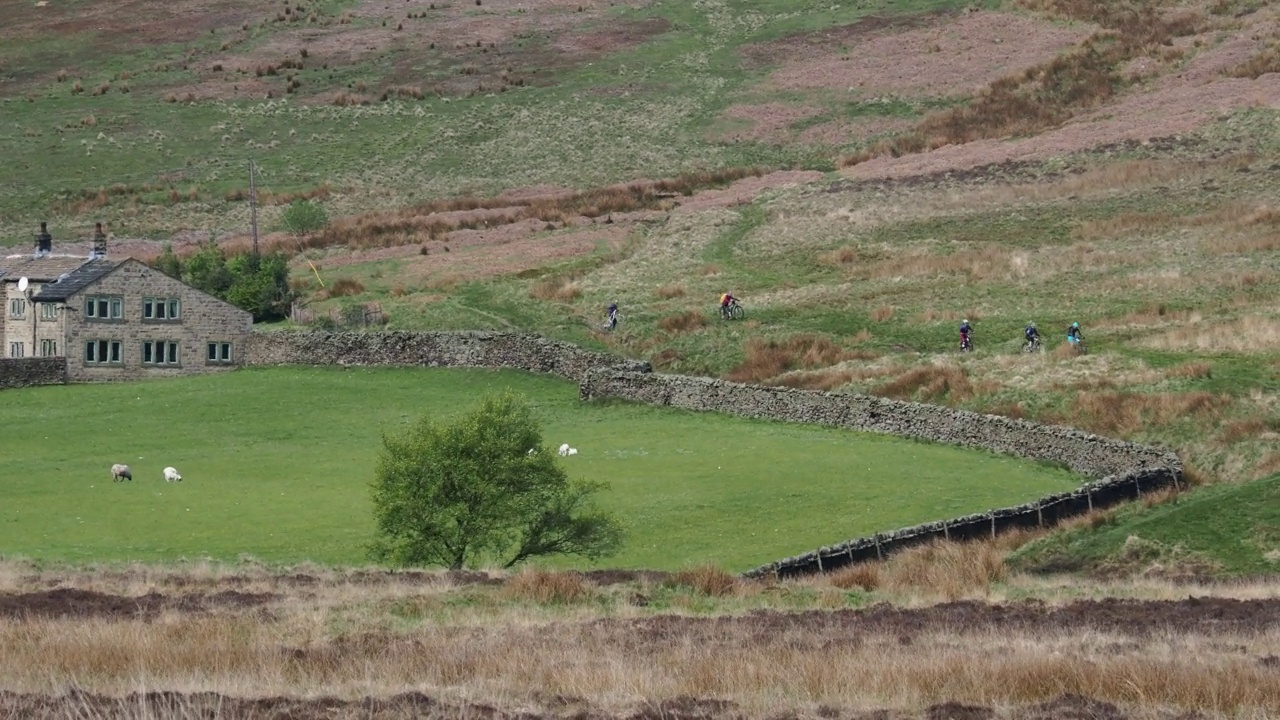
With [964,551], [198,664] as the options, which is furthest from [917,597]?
[198,664]

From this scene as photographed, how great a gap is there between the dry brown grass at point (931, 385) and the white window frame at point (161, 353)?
113ft

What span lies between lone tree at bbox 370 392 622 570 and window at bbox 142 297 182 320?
42.1 meters

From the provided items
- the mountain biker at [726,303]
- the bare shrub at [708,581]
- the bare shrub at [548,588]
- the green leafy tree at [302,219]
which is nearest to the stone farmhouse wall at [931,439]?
the bare shrub at [708,581]

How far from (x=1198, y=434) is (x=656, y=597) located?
2677 cm

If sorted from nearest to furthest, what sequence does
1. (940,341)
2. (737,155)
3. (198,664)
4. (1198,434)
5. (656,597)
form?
(198,664) → (656,597) → (1198,434) → (940,341) → (737,155)

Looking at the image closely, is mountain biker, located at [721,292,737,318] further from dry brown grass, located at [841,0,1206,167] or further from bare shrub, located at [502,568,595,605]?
bare shrub, located at [502,568,595,605]

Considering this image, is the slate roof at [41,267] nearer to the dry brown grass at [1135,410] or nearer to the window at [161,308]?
the window at [161,308]

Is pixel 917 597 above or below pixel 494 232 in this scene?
above

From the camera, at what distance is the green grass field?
46.8 meters

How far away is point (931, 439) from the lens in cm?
5956

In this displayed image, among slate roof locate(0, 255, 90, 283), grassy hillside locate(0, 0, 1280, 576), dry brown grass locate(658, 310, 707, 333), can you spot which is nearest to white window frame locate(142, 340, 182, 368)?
slate roof locate(0, 255, 90, 283)

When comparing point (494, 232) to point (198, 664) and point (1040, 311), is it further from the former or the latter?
point (198, 664)

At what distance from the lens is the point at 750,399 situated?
6531cm

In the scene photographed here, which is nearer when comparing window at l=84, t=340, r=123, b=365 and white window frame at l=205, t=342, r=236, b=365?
window at l=84, t=340, r=123, b=365
